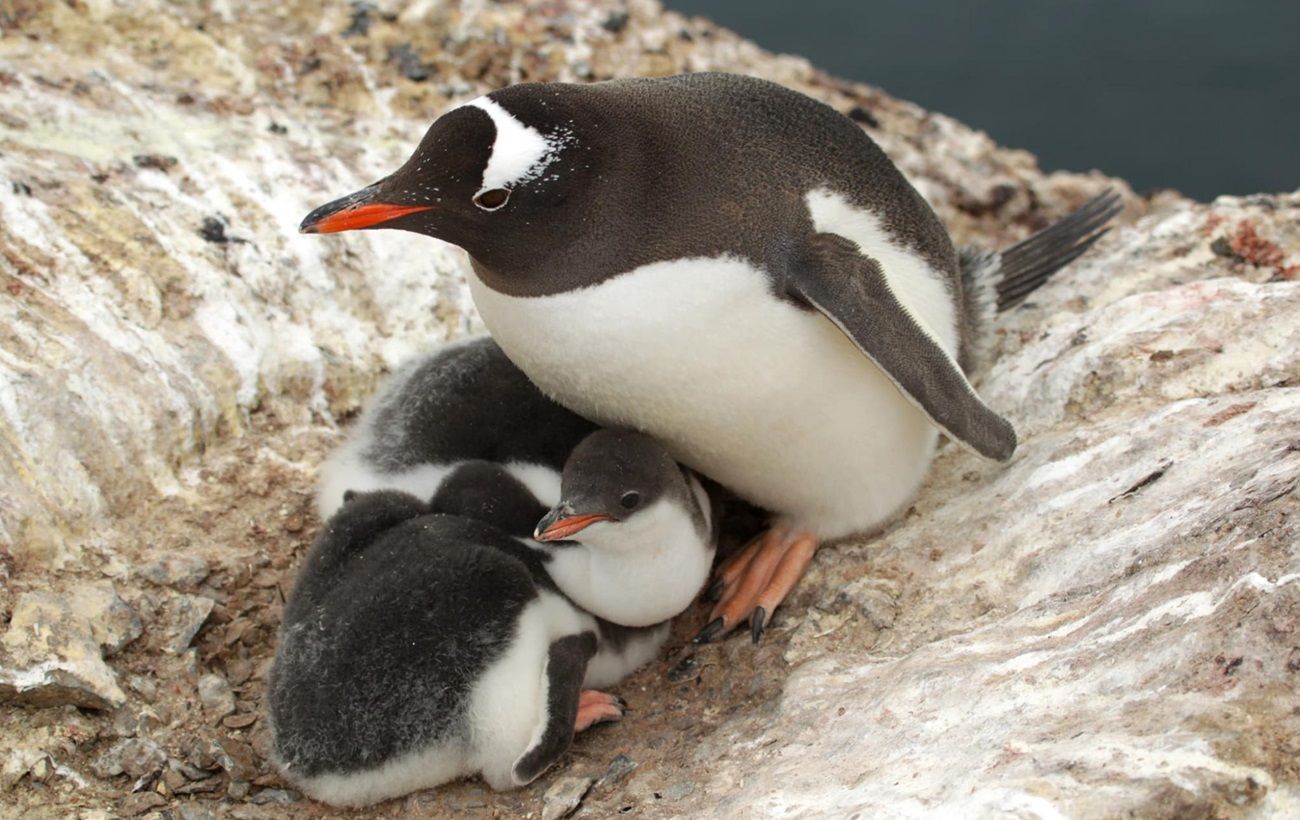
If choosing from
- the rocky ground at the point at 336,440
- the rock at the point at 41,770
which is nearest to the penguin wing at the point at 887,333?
the rocky ground at the point at 336,440

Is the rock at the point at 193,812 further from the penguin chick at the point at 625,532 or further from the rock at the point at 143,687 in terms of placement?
the penguin chick at the point at 625,532

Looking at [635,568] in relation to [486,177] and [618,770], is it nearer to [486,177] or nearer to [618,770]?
[618,770]

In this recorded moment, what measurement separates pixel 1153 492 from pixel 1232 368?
53 cm

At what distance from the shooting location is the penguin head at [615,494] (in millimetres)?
2465

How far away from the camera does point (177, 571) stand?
2752 mm

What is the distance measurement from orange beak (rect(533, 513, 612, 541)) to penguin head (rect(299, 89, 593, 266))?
20.1 inches

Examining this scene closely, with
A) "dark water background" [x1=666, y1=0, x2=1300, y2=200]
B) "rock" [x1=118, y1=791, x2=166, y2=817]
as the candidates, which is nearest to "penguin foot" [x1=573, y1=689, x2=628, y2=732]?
"rock" [x1=118, y1=791, x2=166, y2=817]

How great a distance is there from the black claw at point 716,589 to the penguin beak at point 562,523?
60cm

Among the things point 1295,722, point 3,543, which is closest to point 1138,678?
point 1295,722

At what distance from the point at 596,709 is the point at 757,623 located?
0.39 metres

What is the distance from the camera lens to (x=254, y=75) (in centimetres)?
404

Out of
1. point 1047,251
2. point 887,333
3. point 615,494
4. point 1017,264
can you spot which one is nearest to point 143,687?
point 615,494

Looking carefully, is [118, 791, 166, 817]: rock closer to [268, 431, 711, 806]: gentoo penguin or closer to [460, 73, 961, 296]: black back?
[268, 431, 711, 806]: gentoo penguin

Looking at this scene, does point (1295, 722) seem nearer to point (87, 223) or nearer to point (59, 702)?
point (59, 702)
